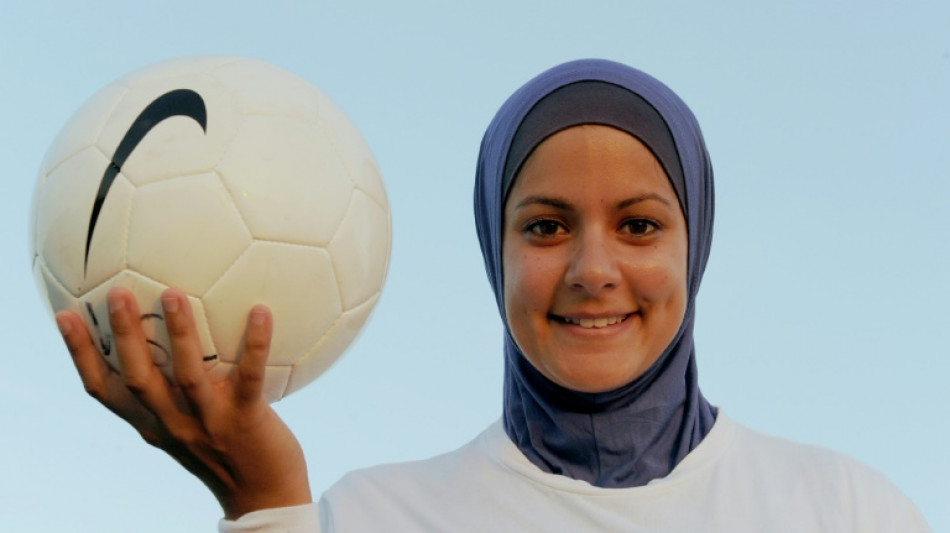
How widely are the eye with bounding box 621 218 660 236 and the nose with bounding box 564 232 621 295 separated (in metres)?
0.09

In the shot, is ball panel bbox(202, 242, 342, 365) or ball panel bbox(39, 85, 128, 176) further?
ball panel bbox(39, 85, 128, 176)

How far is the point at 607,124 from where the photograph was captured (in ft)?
13.7

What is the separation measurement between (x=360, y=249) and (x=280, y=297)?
1.10 feet

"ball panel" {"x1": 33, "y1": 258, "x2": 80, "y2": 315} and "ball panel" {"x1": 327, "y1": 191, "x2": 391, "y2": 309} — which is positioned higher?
"ball panel" {"x1": 327, "y1": 191, "x2": 391, "y2": 309}

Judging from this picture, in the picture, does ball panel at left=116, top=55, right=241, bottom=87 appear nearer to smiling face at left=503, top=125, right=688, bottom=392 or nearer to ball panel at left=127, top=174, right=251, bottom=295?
ball panel at left=127, top=174, right=251, bottom=295

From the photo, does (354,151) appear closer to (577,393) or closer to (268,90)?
(268,90)

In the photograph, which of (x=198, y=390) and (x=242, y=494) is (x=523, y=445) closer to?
(x=242, y=494)

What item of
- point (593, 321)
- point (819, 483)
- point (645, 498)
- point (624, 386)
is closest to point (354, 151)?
point (593, 321)

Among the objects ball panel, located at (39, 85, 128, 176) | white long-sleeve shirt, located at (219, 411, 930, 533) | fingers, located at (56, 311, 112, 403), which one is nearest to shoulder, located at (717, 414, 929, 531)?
white long-sleeve shirt, located at (219, 411, 930, 533)

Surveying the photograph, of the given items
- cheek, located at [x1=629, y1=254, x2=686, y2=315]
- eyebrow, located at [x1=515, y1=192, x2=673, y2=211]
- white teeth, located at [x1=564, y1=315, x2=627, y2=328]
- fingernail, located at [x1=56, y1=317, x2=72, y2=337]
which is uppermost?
eyebrow, located at [x1=515, y1=192, x2=673, y2=211]

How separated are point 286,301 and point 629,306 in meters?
1.06

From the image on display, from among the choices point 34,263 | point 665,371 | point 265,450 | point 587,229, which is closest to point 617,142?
point 587,229

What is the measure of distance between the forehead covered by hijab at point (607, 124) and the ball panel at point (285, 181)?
0.63 m

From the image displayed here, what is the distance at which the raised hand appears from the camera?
366cm
